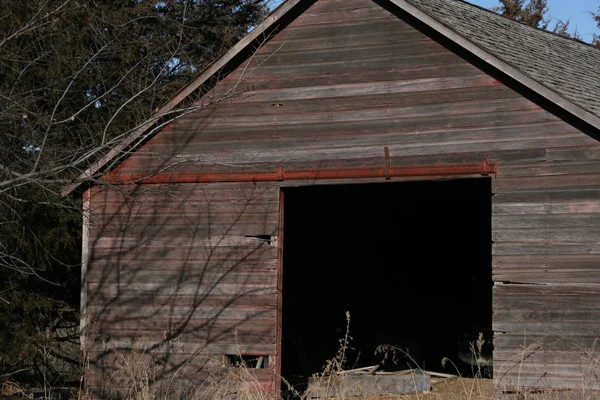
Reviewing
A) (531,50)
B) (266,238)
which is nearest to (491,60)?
(531,50)

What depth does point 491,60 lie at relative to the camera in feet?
32.5

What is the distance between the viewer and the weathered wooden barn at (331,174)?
9531mm

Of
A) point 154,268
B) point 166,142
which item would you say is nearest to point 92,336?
point 154,268

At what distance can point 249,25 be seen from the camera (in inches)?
986

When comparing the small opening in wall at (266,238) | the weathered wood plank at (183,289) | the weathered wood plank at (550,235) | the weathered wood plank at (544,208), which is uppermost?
the weathered wood plank at (544,208)

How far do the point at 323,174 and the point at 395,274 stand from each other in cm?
752

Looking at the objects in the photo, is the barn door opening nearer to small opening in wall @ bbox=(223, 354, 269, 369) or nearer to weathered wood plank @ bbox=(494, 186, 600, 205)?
small opening in wall @ bbox=(223, 354, 269, 369)

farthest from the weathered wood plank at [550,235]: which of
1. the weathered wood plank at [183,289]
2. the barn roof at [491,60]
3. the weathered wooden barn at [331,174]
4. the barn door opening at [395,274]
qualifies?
the barn door opening at [395,274]

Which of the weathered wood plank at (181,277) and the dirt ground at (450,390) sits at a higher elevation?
the weathered wood plank at (181,277)

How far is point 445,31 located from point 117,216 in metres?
5.03

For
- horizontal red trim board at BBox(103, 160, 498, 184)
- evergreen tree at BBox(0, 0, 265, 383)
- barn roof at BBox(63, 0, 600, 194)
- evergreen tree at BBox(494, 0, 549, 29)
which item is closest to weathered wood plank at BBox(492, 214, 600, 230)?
horizontal red trim board at BBox(103, 160, 498, 184)

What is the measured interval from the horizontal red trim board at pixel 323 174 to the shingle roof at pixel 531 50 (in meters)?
1.29

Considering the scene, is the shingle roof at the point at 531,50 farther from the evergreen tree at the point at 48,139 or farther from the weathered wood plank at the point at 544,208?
the evergreen tree at the point at 48,139

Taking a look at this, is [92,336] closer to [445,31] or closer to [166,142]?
[166,142]
